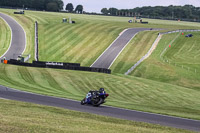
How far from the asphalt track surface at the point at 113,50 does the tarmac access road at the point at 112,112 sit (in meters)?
42.8

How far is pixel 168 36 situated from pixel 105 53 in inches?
1178

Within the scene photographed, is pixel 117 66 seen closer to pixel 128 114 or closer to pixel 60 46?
pixel 60 46

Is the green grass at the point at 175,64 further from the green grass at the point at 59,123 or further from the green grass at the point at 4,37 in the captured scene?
the green grass at the point at 59,123

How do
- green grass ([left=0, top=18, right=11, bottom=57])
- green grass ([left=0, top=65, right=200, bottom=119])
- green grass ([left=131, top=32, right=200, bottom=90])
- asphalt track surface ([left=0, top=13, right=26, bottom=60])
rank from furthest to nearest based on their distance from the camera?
green grass ([left=0, top=18, right=11, bottom=57]) < asphalt track surface ([left=0, top=13, right=26, bottom=60]) < green grass ([left=131, top=32, right=200, bottom=90]) < green grass ([left=0, top=65, right=200, bottom=119])

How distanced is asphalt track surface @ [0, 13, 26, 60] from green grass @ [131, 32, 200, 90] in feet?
98.3

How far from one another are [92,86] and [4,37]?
2205 inches

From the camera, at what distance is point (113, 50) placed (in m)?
89.2

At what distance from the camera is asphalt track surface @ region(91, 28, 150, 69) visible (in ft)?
255

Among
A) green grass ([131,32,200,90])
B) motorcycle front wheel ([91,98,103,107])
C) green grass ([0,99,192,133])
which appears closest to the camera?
green grass ([0,99,192,133])

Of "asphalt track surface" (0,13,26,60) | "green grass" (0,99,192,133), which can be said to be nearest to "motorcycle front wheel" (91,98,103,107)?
"green grass" (0,99,192,133)

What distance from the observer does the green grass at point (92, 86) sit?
42031mm

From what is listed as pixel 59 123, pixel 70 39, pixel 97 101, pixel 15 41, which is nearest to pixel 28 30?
pixel 15 41

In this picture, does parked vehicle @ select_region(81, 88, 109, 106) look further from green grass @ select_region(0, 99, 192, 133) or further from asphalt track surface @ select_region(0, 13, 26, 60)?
asphalt track surface @ select_region(0, 13, 26, 60)

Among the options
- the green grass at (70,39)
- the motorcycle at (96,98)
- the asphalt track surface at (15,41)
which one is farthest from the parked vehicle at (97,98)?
the asphalt track surface at (15,41)
